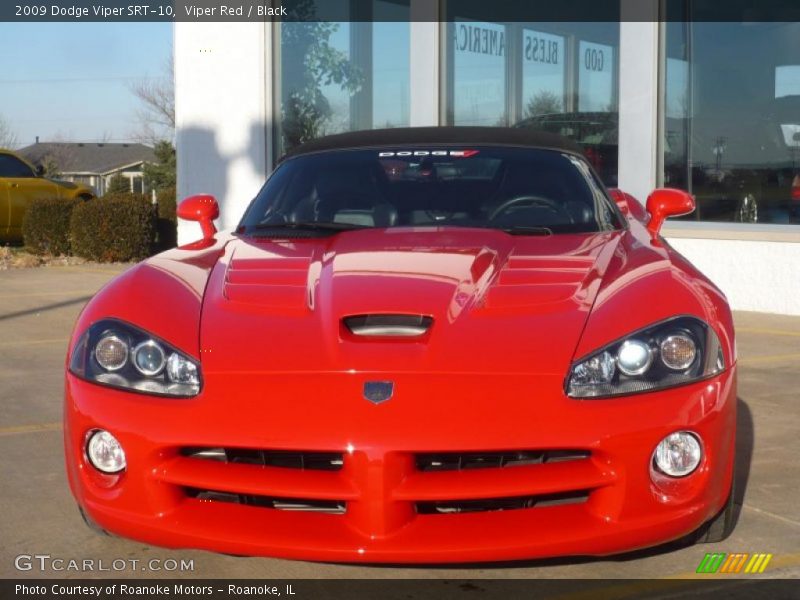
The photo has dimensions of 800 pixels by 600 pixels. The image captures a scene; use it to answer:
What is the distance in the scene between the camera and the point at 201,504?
3.17 metres

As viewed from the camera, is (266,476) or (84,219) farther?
(84,219)

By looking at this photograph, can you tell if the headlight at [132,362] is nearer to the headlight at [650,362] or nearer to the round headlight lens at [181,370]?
the round headlight lens at [181,370]

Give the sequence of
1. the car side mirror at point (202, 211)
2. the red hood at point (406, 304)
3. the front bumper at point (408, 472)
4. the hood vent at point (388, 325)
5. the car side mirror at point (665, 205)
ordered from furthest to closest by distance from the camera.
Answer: the car side mirror at point (202, 211)
the car side mirror at point (665, 205)
the hood vent at point (388, 325)
the red hood at point (406, 304)
the front bumper at point (408, 472)

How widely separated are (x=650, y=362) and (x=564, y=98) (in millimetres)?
8384

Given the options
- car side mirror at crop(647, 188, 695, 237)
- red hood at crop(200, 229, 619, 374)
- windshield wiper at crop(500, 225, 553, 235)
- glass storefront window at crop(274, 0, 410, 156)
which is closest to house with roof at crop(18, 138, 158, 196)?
glass storefront window at crop(274, 0, 410, 156)

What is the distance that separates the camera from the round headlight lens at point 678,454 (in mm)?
3137

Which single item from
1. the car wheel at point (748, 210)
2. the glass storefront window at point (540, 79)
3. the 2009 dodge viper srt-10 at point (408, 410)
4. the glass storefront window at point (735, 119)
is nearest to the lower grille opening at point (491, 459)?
the 2009 dodge viper srt-10 at point (408, 410)

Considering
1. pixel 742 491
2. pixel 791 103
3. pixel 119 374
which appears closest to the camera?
pixel 119 374

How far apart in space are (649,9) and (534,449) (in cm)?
824

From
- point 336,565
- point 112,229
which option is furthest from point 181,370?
point 112,229

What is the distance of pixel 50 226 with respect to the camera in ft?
52.6

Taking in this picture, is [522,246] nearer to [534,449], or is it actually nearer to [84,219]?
[534,449]

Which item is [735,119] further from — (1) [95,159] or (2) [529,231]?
(1) [95,159]
